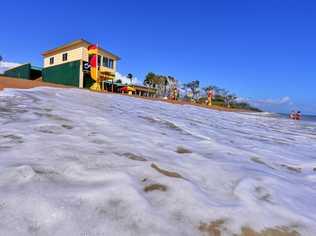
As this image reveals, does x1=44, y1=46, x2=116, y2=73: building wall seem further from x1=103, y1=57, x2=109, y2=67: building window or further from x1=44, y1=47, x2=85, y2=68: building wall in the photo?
x1=103, y1=57, x2=109, y2=67: building window

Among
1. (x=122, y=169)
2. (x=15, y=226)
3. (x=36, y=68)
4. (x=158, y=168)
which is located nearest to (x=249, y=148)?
(x=158, y=168)

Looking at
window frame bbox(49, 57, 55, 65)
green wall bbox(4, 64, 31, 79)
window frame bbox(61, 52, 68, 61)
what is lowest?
green wall bbox(4, 64, 31, 79)

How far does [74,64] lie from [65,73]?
122 centimetres

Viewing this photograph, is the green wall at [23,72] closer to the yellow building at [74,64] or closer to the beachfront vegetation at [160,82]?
the yellow building at [74,64]

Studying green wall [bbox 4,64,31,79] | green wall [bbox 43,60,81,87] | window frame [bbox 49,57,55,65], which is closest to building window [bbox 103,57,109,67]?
green wall [bbox 43,60,81,87]

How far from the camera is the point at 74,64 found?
19.2 meters

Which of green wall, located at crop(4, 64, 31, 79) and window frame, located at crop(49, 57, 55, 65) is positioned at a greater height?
window frame, located at crop(49, 57, 55, 65)

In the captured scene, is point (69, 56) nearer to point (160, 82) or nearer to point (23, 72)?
point (23, 72)

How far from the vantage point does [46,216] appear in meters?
1.23

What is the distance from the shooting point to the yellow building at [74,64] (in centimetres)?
1877

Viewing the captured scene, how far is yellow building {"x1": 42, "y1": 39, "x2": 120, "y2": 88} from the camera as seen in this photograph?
739 inches

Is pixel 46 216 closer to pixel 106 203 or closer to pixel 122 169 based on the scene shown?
pixel 106 203

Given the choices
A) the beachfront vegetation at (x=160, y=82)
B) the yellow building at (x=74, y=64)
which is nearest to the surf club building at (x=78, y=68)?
the yellow building at (x=74, y=64)

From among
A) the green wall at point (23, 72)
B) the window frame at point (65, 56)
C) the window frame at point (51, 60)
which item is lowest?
the green wall at point (23, 72)
